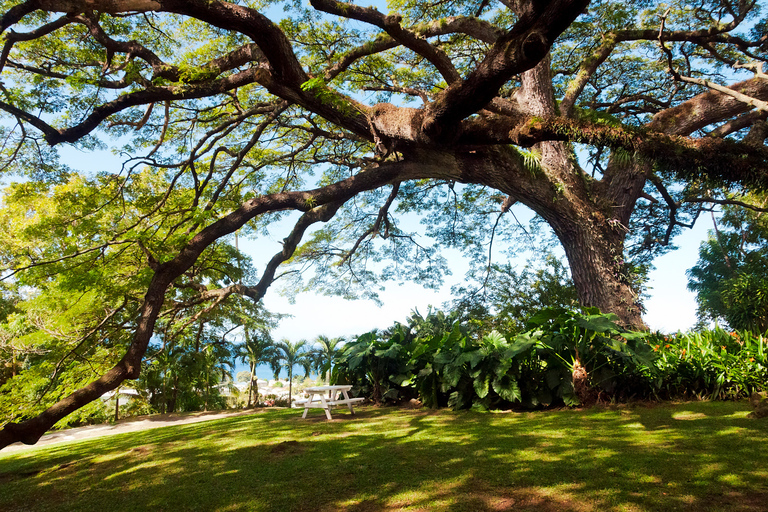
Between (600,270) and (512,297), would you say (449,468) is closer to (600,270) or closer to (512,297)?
(600,270)

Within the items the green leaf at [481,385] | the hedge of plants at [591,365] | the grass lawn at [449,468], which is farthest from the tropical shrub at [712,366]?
the green leaf at [481,385]

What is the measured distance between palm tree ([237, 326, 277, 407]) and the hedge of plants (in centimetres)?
1245

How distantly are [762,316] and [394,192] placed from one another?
1553 centimetres

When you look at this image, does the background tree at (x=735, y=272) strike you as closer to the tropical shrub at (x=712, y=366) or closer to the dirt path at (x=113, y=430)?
the tropical shrub at (x=712, y=366)

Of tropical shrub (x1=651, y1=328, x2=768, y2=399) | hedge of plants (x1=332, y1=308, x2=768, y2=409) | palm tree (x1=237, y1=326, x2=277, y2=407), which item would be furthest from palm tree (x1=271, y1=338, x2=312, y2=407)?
tropical shrub (x1=651, y1=328, x2=768, y2=399)

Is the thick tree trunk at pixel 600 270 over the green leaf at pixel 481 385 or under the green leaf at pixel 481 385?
over

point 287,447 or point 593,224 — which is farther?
point 593,224

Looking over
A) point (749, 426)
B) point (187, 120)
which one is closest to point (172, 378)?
point (187, 120)

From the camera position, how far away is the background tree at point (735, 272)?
16.7m

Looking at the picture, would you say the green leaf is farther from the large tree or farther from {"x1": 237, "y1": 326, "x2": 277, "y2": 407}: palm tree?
Result: {"x1": 237, "y1": 326, "x2": 277, "y2": 407}: palm tree

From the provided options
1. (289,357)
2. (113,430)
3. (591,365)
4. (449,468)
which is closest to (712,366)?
(591,365)

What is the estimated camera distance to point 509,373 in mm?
6305

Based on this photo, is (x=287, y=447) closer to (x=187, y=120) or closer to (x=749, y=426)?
(x=749, y=426)

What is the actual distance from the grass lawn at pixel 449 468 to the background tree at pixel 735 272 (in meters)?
15.2
